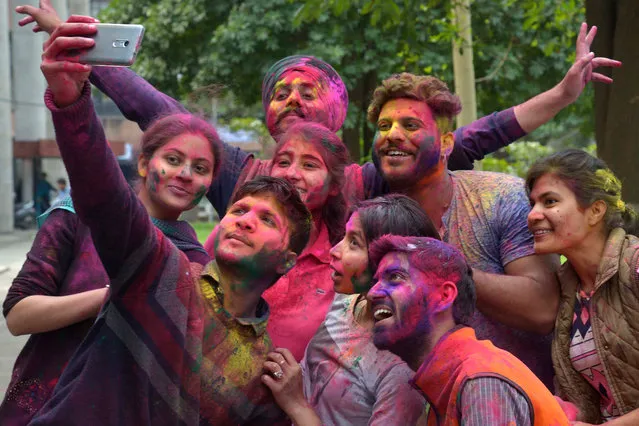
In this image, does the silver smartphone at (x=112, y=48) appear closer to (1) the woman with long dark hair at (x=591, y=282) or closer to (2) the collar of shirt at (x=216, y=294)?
(2) the collar of shirt at (x=216, y=294)

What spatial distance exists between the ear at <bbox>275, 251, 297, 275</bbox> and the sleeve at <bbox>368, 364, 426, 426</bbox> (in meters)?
0.43

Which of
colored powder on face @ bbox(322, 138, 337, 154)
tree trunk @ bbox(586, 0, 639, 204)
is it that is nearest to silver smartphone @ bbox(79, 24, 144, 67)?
colored powder on face @ bbox(322, 138, 337, 154)

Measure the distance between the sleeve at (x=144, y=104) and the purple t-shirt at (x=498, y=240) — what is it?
0.82 meters

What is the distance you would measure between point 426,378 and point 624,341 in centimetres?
86

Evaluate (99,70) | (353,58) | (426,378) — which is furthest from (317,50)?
(426,378)

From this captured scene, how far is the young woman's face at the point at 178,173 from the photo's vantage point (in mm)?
3252

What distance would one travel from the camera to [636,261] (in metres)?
3.32

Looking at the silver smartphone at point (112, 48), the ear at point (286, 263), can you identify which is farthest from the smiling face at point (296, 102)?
the silver smartphone at point (112, 48)

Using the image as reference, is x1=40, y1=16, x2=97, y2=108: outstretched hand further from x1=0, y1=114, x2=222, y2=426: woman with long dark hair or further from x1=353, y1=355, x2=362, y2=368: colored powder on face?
x1=353, y1=355, x2=362, y2=368: colored powder on face

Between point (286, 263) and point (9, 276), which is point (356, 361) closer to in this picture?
point (286, 263)

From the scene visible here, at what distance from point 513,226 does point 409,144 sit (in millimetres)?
469

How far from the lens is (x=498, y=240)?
12.1ft

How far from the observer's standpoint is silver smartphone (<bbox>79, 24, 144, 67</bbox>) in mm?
2355

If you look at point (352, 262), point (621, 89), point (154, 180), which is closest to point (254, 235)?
point (352, 262)
